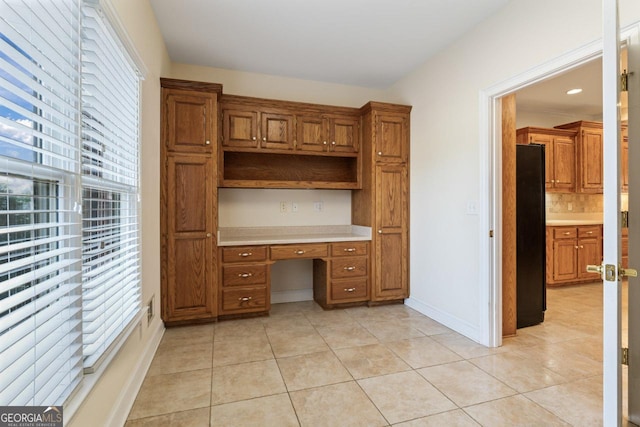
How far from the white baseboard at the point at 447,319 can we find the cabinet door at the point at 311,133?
6.80 feet

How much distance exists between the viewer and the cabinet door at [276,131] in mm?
3400

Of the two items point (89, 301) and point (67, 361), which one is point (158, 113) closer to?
point (89, 301)

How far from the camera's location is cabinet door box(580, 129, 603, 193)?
4797 mm

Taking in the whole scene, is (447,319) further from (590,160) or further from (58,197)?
(590,160)

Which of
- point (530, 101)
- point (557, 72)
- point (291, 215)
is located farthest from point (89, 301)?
point (530, 101)

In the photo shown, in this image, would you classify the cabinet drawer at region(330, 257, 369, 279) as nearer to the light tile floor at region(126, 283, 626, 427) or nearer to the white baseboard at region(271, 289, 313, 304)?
the light tile floor at region(126, 283, 626, 427)

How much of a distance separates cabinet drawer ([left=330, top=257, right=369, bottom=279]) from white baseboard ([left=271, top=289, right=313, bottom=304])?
648mm

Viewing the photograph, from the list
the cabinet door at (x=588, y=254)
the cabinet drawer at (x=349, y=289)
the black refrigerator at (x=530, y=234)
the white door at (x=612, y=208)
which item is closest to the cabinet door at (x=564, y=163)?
the cabinet door at (x=588, y=254)

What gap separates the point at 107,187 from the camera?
1.67 metres

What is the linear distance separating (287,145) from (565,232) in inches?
166

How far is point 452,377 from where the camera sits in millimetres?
2127

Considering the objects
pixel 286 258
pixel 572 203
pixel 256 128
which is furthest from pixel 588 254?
pixel 256 128

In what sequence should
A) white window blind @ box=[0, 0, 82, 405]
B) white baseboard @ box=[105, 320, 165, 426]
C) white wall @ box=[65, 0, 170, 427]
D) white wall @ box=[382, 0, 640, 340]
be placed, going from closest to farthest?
white window blind @ box=[0, 0, 82, 405] → white wall @ box=[65, 0, 170, 427] → white baseboard @ box=[105, 320, 165, 426] → white wall @ box=[382, 0, 640, 340]

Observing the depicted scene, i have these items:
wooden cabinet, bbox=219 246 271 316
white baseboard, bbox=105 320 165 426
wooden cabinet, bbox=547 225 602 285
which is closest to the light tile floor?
white baseboard, bbox=105 320 165 426
